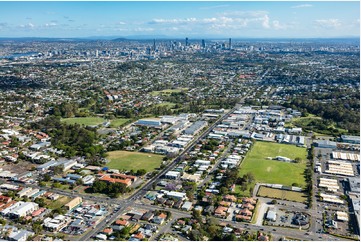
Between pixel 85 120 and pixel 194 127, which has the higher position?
pixel 194 127

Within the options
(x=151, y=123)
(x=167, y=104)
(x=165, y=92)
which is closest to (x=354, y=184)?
(x=151, y=123)

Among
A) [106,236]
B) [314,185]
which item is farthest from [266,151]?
[106,236]

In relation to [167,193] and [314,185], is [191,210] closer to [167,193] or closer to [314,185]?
[167,193]

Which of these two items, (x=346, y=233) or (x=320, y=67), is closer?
(x=346, y=233)

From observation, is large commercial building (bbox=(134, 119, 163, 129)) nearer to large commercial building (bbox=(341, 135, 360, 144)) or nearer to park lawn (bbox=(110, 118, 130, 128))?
park lawn (bbox=(110, 118, 130, 128))

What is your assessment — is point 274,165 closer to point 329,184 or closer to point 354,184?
point 329,184

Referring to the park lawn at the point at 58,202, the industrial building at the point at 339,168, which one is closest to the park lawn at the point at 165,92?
the industrial building at the point at 339,168
